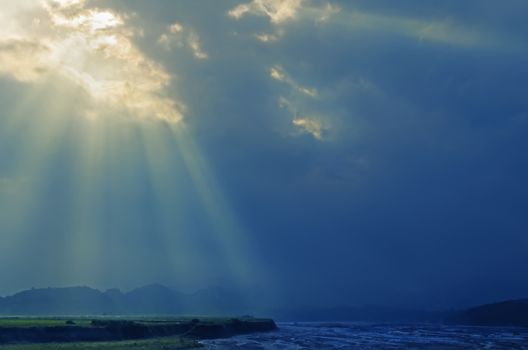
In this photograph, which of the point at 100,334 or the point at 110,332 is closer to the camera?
the point at 100,334

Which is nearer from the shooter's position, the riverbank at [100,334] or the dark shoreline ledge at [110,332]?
the riverbank at [100,334]

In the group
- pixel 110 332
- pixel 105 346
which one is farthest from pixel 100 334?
pixel 105 346

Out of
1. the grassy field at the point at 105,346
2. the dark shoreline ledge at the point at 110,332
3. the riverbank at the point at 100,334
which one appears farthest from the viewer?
the dark shoreline ledge at the point at 110,332

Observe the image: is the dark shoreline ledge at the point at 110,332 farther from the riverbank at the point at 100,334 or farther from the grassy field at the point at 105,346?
the grassy field at the point at 105,346

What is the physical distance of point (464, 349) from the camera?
106 metres

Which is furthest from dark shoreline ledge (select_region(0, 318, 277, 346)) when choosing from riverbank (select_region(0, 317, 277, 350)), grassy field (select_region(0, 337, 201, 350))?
grassy field (select_region(0, 337, 201, 350))

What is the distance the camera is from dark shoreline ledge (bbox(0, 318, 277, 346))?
96.2 meters

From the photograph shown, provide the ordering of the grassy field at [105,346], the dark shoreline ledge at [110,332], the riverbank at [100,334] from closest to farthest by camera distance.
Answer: the grassy field at [105,346]
the riverbank at [100,334]
the dark shoreline ledge at [110,332]

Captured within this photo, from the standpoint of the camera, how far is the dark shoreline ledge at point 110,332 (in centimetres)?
9625

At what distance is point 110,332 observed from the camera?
114 metres

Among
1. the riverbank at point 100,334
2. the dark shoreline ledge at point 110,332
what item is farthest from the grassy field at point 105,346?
the dark shoreline ledge at point 110,332

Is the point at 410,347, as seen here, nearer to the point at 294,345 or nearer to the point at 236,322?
the point at 294,345

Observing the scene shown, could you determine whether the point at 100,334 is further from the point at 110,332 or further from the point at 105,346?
the point at 105,346

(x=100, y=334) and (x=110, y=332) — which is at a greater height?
(x=110, y=332)
